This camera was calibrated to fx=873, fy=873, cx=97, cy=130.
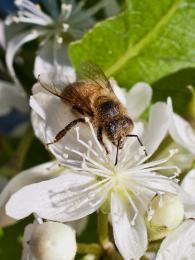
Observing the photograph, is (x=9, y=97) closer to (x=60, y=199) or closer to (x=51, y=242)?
(x=60, y=199)

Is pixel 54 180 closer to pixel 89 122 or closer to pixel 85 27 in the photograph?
pixel 89 122

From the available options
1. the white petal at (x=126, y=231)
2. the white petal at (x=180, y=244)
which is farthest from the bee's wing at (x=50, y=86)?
the white petal at (x=180, y=244)

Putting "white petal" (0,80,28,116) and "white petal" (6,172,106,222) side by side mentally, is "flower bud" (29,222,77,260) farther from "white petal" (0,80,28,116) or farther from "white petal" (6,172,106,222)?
"white petal" (0,80,28,116)

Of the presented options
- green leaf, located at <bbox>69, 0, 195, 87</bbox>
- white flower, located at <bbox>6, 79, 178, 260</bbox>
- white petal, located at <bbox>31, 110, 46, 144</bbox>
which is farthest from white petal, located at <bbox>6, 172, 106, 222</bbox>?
green leaf, located at <bbox>69, 0, 195, 87</bbox>

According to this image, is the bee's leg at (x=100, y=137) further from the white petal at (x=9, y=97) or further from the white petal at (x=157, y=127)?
the white petal at (x=9, y=97)

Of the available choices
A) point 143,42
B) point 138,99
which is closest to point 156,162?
point 138,99

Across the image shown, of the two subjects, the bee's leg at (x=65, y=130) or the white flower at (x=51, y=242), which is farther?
the bee's leg at (x=65, y=130)
